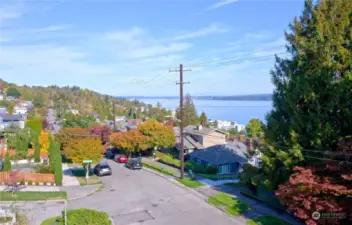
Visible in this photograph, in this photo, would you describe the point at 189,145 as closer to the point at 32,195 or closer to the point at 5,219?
the point at 32,195

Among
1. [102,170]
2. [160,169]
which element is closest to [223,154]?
[160,169]

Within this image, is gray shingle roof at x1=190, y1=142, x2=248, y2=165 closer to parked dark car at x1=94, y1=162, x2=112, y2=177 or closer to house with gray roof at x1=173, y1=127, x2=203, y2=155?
house with gray roof at x1=173, y1=127, x2=203, y2=155

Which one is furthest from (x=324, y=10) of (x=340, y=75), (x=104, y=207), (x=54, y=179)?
(x=54, y=179)

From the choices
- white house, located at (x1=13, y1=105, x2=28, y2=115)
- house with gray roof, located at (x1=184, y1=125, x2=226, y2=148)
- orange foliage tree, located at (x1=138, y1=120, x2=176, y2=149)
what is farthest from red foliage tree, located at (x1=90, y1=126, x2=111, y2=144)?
white house, located at (x1=13, y1=105, x2=28, y2=115)

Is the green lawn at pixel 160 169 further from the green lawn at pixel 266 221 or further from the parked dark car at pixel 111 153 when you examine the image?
the green lawn at pixel 266 221

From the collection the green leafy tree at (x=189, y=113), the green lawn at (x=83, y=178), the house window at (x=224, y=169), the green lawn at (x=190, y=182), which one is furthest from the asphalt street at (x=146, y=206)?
the green leafy tree at (x=189, y=113)

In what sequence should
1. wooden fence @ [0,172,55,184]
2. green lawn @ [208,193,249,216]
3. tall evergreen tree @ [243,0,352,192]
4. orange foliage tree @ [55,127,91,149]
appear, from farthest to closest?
orange foliage tree @ [55,127,91,149]
wooden fence @ [0,172,55,184]
green lawn @ [208,193,249,216]
tall evergreen tree @ [243,0,352,192]

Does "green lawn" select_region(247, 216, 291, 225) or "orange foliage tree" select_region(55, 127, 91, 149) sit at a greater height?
"orange foliage tree" select_region(55, 127, 91, 149)
